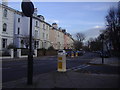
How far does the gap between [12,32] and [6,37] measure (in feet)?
10.6

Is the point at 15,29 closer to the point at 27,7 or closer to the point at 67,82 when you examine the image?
the point at 27,7

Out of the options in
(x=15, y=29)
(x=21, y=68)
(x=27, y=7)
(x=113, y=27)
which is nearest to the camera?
(x=27, y=7)

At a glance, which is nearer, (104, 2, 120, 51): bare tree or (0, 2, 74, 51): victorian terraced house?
(0, 2, 74, 51): victorian terraced house

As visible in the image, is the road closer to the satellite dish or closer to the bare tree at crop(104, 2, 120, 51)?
the satellite dish

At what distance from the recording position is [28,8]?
298 inches

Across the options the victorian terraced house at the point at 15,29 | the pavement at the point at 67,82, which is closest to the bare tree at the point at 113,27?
the victorian terraced house at the point at 15,29

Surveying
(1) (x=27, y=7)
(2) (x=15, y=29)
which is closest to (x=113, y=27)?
(2) (x=15, y=29)

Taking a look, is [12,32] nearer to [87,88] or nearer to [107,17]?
[107,17]

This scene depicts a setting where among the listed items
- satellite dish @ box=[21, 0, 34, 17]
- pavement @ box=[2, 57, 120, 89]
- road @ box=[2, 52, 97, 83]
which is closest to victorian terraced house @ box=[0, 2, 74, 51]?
road @ box=[2, 52, 97, 83]

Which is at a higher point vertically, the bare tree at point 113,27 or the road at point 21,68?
the bare tree at point 113,27

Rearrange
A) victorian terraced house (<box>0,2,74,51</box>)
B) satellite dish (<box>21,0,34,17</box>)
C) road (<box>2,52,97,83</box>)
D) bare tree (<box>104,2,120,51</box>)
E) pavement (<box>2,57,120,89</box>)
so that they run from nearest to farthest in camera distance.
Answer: pavement (<box>2,57,120,89</box>), satellite dish (<box>21,0,34,17</box>), road (<box>2,52,97,83</box>), victorian terraced house (<box>0,2,74,51</box>), bare tree (<box>104,2,120,51</box>)

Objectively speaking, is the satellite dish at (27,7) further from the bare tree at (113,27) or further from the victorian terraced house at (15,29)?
the bare tree at (113,27)

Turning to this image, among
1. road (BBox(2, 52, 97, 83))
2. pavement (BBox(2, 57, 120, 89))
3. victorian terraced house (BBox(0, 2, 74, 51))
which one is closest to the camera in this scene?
pavement (BBox(2, 57, 120, 89))

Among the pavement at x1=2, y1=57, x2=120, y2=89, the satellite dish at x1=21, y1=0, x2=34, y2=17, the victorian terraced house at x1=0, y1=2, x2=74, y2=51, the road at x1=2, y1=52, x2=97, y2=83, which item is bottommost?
the road at x1=2, y1=52, x2=97, y2=83
